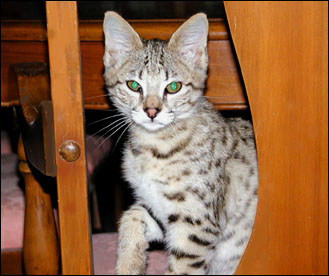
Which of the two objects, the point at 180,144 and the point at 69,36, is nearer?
the point at 69,36

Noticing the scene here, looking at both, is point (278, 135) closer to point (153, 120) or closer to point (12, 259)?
point (153, 120)

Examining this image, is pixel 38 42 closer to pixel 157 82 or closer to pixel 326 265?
pixel 157 82

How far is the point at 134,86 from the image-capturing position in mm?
1317

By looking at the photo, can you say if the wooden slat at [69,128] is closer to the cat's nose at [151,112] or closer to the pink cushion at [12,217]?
the cat's nose at [151,112]

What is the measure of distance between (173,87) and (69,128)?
1.40 ft

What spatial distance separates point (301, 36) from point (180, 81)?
0.45m

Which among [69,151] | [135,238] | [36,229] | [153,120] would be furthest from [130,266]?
[69,151]

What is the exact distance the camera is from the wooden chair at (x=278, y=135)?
904mm

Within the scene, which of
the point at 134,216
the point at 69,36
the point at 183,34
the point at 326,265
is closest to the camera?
the point at 69,36

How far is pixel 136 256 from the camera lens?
134 cm

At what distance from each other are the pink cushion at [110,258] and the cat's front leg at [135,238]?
1.2 inches

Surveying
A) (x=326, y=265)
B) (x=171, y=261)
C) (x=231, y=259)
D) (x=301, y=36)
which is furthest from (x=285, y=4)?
(x=231, y=259)

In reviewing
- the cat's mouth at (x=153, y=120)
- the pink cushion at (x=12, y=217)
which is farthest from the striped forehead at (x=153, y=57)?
the pink cushion at (x=12, y=217)

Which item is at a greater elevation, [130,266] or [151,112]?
[151,112]
